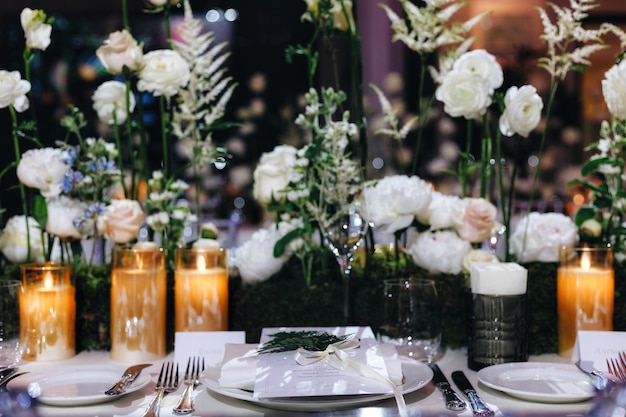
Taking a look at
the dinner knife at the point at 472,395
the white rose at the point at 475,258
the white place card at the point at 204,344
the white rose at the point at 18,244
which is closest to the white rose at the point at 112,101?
the white rose at the point at 18,244

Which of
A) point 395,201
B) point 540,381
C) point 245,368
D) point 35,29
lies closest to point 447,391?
point 540,381

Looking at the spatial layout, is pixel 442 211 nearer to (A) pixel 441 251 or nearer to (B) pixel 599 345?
(A) pixel 441 251

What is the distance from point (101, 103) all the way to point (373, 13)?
15.8 feet

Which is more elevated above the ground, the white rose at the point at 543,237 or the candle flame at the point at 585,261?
the white rose at the point at 543,237

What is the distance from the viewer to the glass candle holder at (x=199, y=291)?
152 cm

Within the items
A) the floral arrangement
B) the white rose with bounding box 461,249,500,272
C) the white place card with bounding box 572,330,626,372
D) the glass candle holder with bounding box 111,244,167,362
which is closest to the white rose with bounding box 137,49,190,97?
the floral arrangement

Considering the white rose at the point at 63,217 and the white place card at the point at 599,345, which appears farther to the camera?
the white rose at the point at 63,217

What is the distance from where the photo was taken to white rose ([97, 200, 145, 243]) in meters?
1.54

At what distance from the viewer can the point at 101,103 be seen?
1.66 metres

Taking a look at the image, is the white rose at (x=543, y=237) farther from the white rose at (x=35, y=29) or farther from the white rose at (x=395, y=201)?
the white rose at (x=35, y=29)

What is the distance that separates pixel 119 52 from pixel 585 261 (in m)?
0.95

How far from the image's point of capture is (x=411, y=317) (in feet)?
4.59

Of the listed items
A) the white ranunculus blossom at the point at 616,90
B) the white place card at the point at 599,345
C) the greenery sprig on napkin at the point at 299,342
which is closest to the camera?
the greenery sprig on napkin at the point at 299,342

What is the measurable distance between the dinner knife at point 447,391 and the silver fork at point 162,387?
405mm
